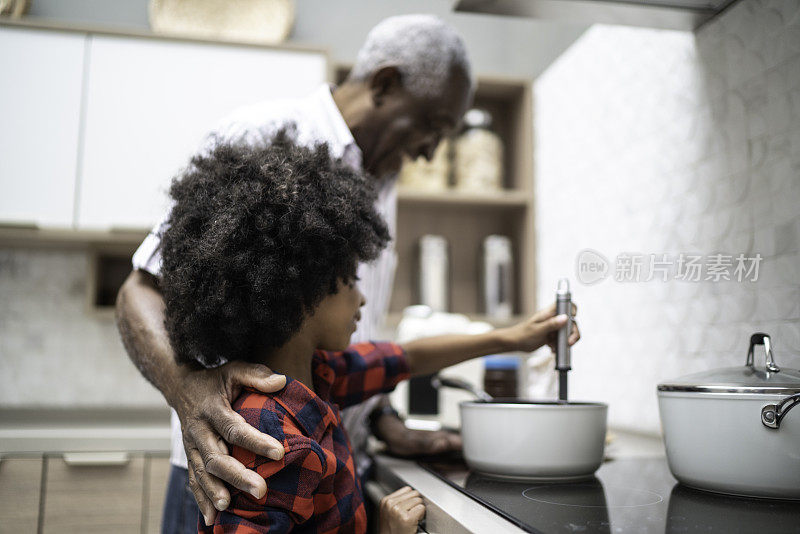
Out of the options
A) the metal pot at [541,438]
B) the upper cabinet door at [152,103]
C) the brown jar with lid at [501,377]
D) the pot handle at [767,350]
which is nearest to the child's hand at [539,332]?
the metal pot at [541,438]

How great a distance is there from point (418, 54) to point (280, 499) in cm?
78

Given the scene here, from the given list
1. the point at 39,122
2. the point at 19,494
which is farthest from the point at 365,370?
the point at 39,122

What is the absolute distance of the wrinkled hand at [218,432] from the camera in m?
0.64

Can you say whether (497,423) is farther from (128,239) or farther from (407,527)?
(128,239)

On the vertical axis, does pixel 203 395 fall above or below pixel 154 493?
above

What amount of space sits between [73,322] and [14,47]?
2.62ft

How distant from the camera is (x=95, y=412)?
203 centimetres

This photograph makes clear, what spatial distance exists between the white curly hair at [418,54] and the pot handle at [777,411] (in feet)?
2.38

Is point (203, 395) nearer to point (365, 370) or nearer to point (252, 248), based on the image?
point (252, 248)

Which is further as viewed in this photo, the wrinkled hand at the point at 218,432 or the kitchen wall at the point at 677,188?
the kitchen wall at the point at 677,188

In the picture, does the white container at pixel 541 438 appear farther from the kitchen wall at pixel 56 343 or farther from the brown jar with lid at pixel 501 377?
the kitchen wall at pixel 56 343

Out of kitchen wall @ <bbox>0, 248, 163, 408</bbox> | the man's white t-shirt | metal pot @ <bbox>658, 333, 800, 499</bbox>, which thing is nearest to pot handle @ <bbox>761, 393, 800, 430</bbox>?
metal pot @ <bbox>658, 333, 800, 499</bbox>

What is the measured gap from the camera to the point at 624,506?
0.68 metres

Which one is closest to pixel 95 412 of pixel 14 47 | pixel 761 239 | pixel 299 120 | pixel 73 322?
pixel 73 322
